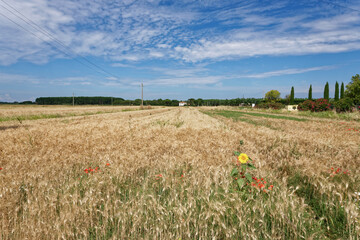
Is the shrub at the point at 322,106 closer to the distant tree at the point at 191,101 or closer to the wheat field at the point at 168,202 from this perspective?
the wheat field at the point at 168,202

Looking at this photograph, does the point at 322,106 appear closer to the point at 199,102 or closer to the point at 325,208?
the point at 325,208

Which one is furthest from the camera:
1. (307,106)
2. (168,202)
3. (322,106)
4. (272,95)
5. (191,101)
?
(191,101)

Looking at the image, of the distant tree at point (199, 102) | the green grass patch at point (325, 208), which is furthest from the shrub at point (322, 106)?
the distant tree at point (199, 102)

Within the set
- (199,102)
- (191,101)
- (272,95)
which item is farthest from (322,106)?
(191,101)

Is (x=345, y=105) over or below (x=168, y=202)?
over

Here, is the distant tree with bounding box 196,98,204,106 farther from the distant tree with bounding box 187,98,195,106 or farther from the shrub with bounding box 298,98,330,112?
the shrub with bounding box 298,98,330,112

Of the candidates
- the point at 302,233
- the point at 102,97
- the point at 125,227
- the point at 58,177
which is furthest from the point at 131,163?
the point at 102,97

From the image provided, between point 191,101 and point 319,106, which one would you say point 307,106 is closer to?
point 319,106

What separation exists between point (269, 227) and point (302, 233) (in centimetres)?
33

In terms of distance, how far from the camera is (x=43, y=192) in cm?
243

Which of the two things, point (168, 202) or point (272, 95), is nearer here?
point (168, 202)

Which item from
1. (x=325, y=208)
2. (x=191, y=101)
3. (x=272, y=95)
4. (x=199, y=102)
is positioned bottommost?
(x=325, y=208)

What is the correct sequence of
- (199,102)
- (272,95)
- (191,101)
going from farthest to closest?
(191,101), (199,102), (272,95)

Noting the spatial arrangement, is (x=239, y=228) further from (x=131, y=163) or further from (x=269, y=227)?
(x=131, y=163)
